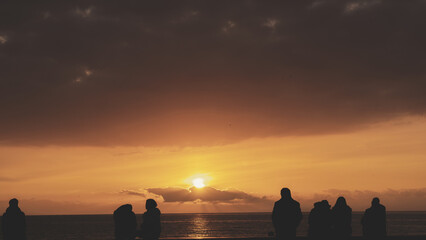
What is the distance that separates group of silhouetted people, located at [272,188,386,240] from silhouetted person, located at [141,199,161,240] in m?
3.28

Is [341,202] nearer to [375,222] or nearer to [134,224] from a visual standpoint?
[375,222]

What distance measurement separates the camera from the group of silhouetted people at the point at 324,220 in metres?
14.6


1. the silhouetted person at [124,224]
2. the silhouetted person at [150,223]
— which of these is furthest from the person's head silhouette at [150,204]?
the silhouetted person at [124,224]

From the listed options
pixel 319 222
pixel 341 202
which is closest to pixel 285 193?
pixel 319 222

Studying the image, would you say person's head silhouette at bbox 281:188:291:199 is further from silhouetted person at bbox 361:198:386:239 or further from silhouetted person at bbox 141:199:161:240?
silhouetted person at bbox 361:198:386:239

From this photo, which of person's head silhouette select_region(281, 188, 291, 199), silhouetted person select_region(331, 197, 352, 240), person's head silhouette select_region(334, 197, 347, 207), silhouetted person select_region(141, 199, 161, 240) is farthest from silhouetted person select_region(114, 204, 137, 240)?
person's head silhouette select_region(334, 197, 347, 207)

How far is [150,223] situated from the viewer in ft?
45.2

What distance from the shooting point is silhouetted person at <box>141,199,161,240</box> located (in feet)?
45.0

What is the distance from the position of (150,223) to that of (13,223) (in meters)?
4.52

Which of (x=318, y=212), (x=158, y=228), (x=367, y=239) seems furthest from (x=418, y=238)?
(x=158, y=228)

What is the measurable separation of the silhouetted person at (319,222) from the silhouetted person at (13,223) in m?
8.64

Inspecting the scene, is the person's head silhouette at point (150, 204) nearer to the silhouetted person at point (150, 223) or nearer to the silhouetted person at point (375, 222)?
the silhouetted person at point (150, 223)

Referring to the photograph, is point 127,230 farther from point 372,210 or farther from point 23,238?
point 372,210

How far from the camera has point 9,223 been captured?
50.2 ft
